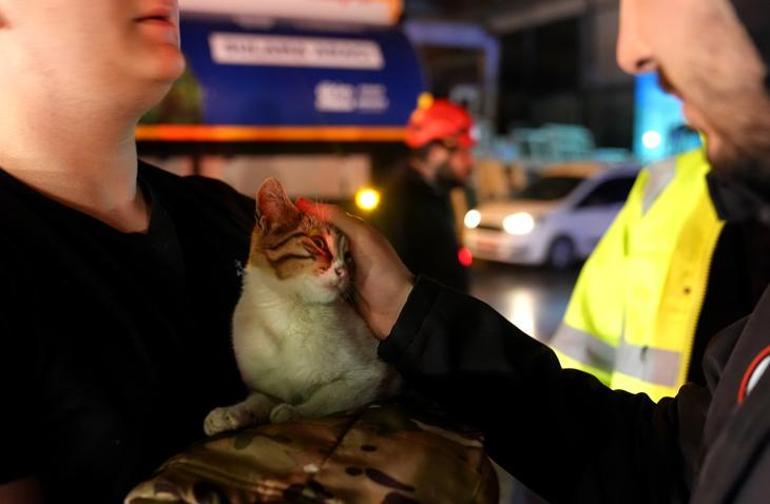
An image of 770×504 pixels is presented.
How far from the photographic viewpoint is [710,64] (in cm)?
132

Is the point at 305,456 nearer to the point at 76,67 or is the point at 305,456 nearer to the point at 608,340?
the point at 76,67

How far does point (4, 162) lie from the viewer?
116cm

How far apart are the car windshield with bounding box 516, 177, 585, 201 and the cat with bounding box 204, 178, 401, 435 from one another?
1068 cm

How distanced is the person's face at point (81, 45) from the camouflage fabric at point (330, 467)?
543mm

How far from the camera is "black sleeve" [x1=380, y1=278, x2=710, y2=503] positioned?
133cm

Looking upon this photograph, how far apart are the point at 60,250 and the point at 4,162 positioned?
0.59 ft

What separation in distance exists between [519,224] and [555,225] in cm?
49

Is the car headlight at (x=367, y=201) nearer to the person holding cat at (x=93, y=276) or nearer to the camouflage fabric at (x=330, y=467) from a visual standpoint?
the person holding cat at (x=93, y=276)

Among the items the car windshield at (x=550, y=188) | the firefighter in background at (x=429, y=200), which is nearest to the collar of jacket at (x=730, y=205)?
the firefighter in background at (x=429, y=200)

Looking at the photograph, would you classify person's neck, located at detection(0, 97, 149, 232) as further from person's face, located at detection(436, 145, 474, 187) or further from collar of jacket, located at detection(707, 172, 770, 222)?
person's face, located at detection(436, 145, 474, 187)

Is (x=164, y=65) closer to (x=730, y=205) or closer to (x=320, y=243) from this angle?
(x=320, y=243)

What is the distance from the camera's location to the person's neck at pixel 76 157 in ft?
3.84

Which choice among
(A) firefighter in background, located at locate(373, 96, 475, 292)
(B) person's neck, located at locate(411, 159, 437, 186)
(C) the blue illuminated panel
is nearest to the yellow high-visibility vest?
(A) firefighter in background, located at locate(373, 96, 475, 292)

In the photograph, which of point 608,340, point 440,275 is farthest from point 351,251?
point 440,275
